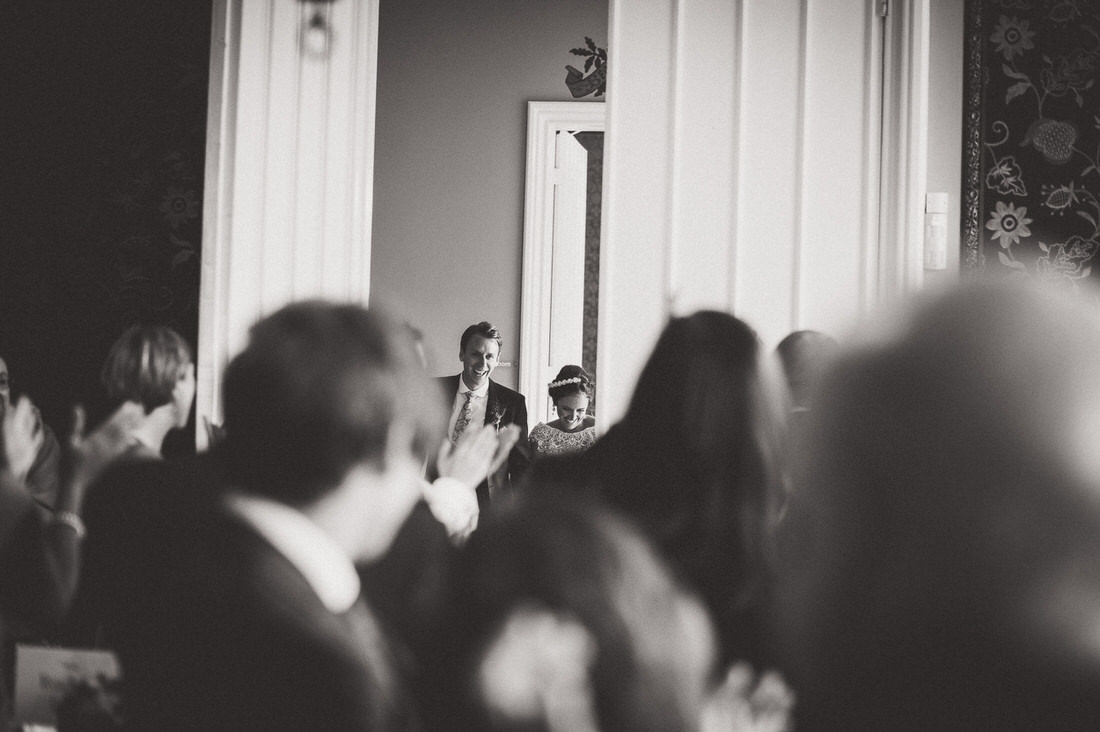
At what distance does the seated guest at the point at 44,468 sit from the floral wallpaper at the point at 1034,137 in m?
2.28

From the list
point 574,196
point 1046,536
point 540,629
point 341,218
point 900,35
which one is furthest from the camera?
point 574,196

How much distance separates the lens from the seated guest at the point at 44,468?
2.19m

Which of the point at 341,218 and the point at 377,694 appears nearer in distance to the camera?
the point at 377,694

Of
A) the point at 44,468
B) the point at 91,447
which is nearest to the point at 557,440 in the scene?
the point at 44,468

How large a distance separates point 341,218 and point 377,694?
7.11 ft

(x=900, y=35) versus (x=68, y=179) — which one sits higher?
(x=900, y=35)

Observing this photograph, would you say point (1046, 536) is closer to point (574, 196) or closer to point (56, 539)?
point (56, 539)

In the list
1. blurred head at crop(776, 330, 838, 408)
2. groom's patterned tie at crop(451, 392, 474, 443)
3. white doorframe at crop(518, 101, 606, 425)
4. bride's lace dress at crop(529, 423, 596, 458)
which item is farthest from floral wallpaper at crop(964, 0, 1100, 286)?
white doorframe at crop(518, 101, 606, 425)

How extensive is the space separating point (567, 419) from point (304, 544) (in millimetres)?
3194

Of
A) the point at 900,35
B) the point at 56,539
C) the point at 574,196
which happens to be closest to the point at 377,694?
the point at 56,539

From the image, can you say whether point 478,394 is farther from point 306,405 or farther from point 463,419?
point 306,405

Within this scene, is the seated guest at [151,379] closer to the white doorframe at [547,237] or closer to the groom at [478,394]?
the groom at [478,394]

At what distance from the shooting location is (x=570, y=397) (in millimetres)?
4008

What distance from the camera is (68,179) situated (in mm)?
2766
